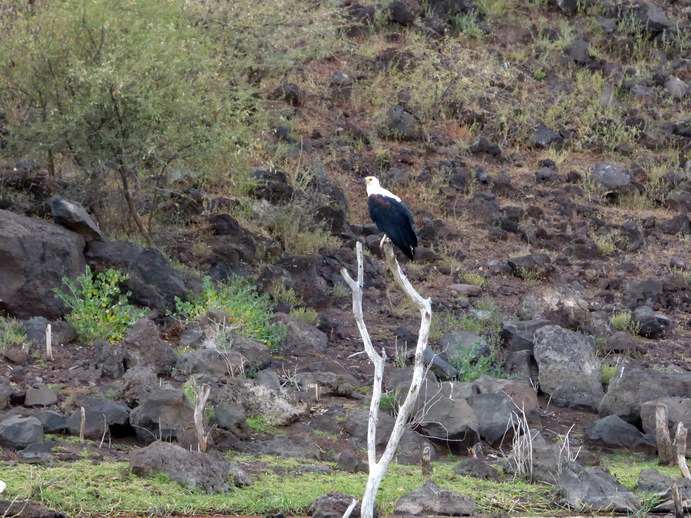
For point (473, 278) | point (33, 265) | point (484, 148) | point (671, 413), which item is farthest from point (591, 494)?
point (484, 148)

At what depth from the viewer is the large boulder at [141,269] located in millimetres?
10398

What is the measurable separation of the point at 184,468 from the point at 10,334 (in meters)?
3.61

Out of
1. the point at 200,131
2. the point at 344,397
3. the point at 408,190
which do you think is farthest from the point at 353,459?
the point at 408,190

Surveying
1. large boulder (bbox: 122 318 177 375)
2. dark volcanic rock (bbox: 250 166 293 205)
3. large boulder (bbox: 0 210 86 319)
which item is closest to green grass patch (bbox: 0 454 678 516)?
large boulder (bbox: 122 318 177 375)

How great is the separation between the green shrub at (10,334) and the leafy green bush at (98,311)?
1.48ft

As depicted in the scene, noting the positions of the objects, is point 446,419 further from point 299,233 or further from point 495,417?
point 299,233

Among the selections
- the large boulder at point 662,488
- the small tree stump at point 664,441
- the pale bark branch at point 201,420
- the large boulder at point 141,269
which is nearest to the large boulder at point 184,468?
the pale bark branch at point 201,420

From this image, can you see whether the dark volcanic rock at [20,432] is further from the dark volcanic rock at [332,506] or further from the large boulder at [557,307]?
the large boulder at [557,307]

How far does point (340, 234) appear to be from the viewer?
1384 cm

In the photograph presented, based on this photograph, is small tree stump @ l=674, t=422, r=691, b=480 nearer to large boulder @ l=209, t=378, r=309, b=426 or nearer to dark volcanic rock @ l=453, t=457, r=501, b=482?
dark volcanic rock @ l=453, t=457, r=501, b=482

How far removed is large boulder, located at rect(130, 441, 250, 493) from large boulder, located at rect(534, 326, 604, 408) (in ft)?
13.4

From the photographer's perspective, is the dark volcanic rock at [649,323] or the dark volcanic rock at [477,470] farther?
the dark volcanic rock at [649,323]

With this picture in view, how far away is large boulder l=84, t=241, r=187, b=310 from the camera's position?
10.4 meters

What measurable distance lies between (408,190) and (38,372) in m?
8.10
